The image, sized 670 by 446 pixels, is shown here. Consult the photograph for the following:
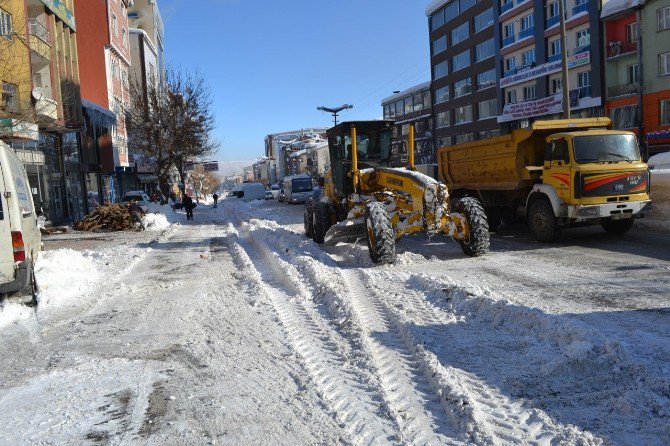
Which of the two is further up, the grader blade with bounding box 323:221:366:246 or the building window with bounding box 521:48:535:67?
the building window with bounding box 521:48:535:67

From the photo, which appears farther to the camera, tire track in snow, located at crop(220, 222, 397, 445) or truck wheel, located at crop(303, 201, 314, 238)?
truck wheel, located at crop(303, 201, 314, 238)

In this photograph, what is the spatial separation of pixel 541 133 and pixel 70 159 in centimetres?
2400

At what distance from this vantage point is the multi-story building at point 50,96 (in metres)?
20.0

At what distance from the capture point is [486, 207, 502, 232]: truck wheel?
15.0 metres

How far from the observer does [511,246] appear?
1205 centimetres

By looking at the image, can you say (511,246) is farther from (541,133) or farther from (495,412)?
(495,412)

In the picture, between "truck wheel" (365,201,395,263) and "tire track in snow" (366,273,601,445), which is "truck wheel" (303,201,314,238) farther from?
"tire track in snow" (366,273,601,445)

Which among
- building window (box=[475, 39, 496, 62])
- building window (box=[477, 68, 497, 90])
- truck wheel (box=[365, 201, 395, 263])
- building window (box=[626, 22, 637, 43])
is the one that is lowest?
truck wheel (box=[365, 201, 395, 263])

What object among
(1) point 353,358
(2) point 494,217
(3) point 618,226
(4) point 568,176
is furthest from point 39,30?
(1) point 353,358

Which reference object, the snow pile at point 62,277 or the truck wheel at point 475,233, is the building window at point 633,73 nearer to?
the truck wheel at point 475,233

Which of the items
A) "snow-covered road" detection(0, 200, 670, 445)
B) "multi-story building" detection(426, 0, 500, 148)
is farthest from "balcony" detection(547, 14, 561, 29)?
"snow-covered road" detection(0, 200, 670, 445)

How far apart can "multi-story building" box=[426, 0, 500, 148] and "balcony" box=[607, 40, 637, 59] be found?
13.5 m

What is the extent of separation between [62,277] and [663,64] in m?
32.8

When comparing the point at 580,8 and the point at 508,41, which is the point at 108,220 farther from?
the point at 508,41
